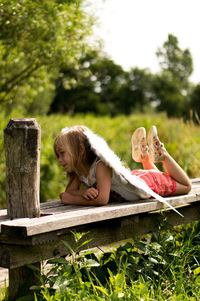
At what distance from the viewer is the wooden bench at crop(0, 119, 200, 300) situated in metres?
2.36

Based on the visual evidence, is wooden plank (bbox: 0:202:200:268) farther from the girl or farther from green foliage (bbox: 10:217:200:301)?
the girl

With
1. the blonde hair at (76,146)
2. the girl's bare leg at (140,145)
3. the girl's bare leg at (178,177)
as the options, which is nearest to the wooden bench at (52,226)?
the girl's bare leg at (178,177)

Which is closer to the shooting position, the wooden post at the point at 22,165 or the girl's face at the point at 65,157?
the wooden post at the point at 22,165

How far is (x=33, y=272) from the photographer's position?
2557 mm

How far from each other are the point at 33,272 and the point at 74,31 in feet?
15.4

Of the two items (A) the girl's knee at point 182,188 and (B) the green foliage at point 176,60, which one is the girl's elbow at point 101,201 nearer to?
(A) the girl's knee at point 182,188

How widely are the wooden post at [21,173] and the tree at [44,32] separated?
3.29 metres

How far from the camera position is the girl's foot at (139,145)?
12.1 ft

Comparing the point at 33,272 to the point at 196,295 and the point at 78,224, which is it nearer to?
the point at 78,224

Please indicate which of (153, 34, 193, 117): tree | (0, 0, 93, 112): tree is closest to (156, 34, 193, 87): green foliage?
(153, 34, 193, 117): tree

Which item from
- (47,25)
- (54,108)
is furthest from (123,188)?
(54,108)

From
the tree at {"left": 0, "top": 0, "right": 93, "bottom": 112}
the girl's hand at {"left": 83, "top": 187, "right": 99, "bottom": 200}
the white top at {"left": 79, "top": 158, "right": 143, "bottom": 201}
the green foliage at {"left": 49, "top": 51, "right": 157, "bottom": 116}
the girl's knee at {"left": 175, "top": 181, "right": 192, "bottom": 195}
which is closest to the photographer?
the girl's hand at {"left": 83, "top": 187, "right": 99, "bottom": 200}

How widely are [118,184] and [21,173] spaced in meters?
0.88

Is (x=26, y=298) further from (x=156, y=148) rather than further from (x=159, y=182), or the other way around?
(x=156, y=148)
